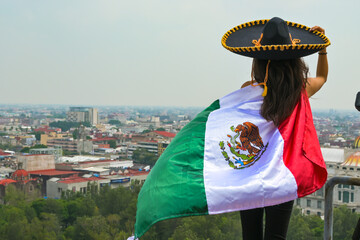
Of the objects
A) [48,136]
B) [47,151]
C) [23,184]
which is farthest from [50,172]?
[48,136]

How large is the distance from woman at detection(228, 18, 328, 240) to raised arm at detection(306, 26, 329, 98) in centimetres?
1

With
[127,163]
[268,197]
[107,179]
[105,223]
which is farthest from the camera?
[127,163]

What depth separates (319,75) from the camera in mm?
891

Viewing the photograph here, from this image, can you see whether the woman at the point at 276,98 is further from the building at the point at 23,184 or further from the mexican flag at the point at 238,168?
the building at the point at 23,184

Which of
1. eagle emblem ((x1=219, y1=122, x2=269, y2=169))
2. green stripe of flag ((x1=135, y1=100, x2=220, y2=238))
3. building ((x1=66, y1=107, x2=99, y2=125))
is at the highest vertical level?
eagle emblem ((x1=219, y1=122, x2=269, y2=169))

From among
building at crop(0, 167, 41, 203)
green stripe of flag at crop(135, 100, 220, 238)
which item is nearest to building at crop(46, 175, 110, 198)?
building at crop(0, 167, 41, 203)

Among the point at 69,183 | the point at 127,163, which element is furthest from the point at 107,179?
the point at 127,163

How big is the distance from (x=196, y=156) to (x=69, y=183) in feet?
77.7

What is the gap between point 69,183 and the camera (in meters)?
23.8

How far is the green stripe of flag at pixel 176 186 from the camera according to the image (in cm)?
76

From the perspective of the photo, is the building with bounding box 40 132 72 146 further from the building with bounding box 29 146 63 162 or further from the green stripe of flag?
the green stripe of flag

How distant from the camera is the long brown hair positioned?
2.57 ft

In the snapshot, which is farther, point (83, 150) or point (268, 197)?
point (83, 150)

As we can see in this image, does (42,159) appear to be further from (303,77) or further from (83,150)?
(303,77)
